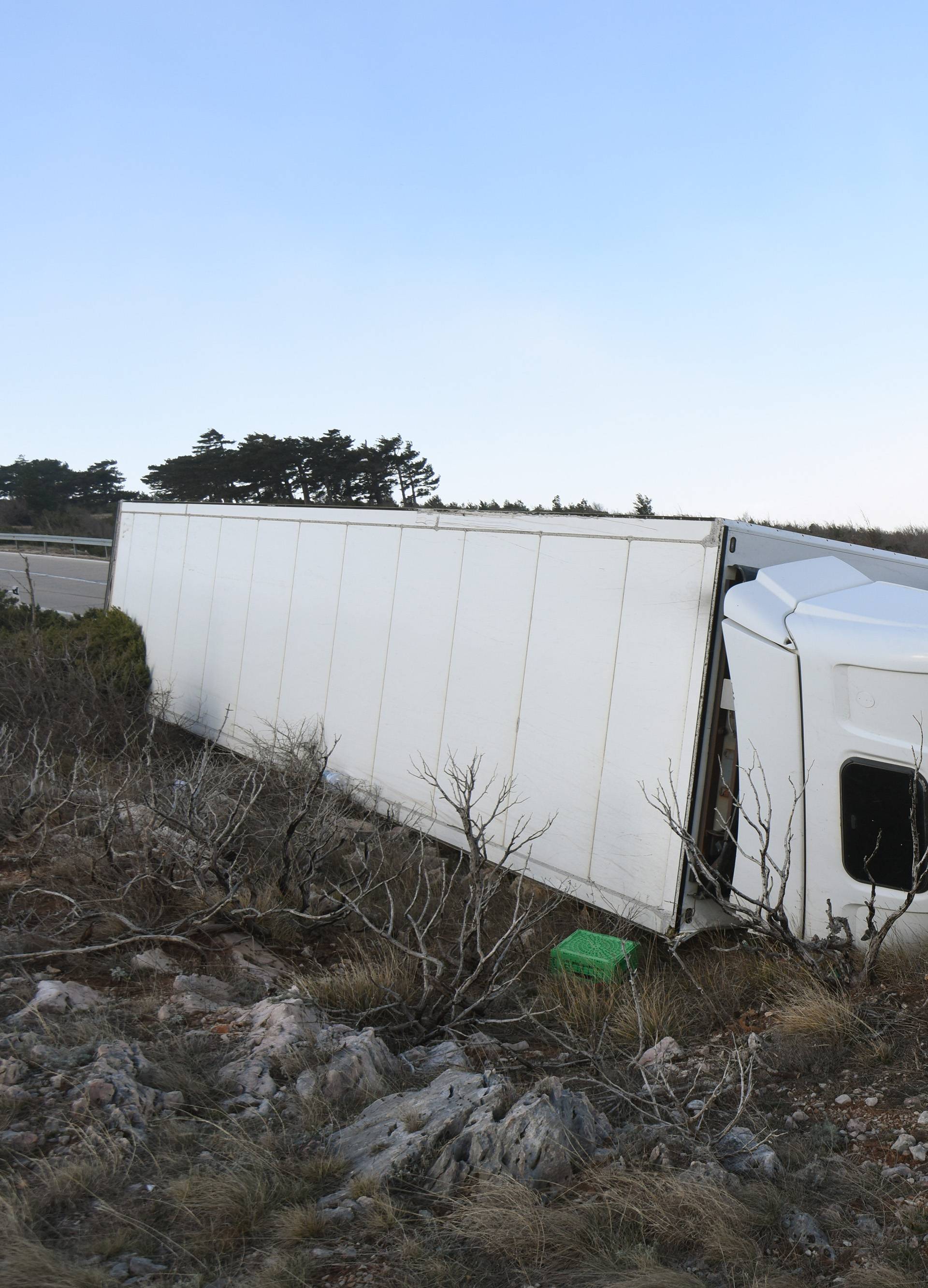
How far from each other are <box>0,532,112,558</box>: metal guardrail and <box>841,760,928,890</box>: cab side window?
62.7ft

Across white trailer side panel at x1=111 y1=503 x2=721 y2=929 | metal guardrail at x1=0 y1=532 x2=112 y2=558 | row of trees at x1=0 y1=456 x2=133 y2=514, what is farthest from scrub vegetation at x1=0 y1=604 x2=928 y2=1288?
row of trees at x1=0 y1=456 x2=133 y2=514

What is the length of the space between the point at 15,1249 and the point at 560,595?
4.51 m

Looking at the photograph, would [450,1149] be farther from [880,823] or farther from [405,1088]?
[880,823]

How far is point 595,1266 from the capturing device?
2559mm

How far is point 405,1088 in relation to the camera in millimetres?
3678

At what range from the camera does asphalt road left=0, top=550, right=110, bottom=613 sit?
81.7 feet

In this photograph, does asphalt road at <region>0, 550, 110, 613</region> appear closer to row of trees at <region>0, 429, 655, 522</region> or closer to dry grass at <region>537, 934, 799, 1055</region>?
row of trees at <region>0, 429, 655, 522</region>

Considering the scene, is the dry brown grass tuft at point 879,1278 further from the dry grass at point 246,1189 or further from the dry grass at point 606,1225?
the dry grass at point 246,1189

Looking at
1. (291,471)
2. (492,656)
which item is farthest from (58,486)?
(492,656)

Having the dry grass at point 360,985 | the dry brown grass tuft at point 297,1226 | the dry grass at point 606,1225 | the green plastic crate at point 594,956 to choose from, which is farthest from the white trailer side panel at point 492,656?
the dry brown grass tuft at point 297,1226

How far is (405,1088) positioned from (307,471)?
106ft

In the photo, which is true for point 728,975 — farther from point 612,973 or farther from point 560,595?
point 560,595

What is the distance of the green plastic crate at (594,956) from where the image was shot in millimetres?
4965

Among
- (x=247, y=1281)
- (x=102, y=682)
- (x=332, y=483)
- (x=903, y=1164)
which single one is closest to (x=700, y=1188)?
(x=903, y=1164)
